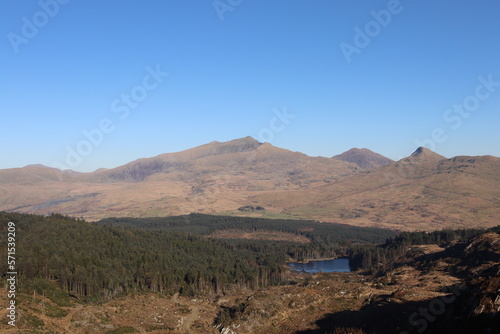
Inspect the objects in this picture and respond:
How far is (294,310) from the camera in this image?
276ft

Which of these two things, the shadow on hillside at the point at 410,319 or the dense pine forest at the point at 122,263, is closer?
the shadow on hillside at the point at 410,319

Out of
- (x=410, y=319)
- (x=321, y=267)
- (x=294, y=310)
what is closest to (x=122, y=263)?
(x=294, y=310)

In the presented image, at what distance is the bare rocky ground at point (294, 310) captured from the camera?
50656mm

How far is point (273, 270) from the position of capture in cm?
15162

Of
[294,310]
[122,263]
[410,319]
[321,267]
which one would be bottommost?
[321,267]

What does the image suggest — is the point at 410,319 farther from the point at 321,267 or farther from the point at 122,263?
the point at 321,267

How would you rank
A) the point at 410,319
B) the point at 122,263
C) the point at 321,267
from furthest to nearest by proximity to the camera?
the point at 321,267 < the point at 122,263 < the point at 410,319

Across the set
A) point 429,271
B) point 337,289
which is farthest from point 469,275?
point 337,289

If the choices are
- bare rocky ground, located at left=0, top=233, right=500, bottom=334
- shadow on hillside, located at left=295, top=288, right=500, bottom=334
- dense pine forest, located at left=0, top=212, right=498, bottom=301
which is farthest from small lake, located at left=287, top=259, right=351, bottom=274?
shadow on hillside, located at left=295, top=288, right=500, bottom=334

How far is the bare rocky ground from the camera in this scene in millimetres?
50656

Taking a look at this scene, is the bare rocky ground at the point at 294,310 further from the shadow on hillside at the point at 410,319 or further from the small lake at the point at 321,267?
the small lake at the point at 321,267

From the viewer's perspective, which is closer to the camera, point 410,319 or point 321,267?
point 410,319

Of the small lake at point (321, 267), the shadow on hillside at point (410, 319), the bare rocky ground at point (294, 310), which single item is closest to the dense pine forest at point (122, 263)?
the bare rocky ground at point (294, 310)

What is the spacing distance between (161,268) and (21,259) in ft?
140
